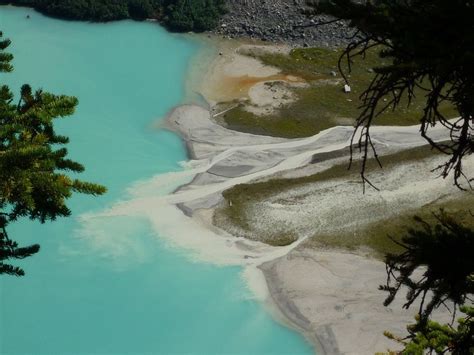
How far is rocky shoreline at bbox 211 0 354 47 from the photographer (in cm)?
5894

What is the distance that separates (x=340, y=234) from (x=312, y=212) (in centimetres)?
232


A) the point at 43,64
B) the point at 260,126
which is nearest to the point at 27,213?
the point at 260,126

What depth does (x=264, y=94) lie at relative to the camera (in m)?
48.7

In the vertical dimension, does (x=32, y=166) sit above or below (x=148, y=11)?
above

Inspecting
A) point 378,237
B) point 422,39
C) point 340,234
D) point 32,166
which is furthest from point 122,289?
point 422,39

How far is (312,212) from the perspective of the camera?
115 ft

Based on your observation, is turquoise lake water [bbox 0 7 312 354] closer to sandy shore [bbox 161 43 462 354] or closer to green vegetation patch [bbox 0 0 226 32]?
sandy shore [bbox 161 43 462 354]

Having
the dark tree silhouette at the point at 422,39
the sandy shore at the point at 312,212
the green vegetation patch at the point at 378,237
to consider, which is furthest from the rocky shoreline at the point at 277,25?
the dark tree silhouette at the point at 422,39

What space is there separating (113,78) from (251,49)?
41.4 feet

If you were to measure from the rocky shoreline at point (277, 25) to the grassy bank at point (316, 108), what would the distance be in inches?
177

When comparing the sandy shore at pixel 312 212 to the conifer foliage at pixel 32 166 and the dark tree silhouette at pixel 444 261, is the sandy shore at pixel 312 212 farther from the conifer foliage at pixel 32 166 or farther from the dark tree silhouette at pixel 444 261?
the conifer foliage at pixel 32 166

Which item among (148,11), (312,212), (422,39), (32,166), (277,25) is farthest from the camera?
(148,11)

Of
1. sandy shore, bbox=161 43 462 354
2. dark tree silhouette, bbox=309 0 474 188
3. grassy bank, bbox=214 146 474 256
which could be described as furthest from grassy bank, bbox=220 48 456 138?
dark tree silhouette, bbox=309 0 474 188

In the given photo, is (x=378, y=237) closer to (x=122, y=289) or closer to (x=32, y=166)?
(x=122, y=289)
